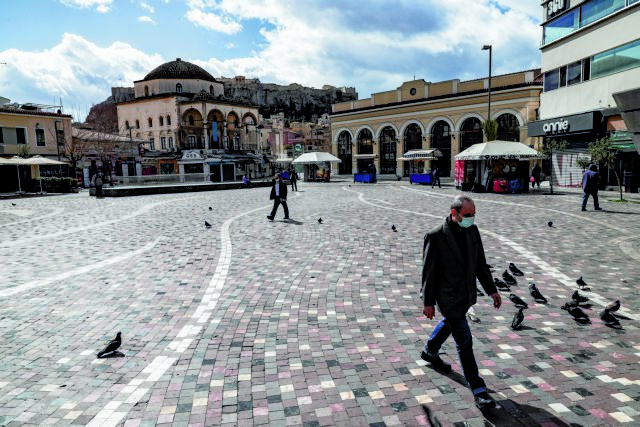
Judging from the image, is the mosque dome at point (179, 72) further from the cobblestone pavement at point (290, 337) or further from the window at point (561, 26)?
the cobblestone pavement at point (290, 337)

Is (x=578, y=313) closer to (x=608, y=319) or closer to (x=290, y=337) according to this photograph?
(x=608, y=319)

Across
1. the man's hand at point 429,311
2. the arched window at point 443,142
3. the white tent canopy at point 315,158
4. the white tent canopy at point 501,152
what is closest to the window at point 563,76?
the white tent canopy at point 501,152

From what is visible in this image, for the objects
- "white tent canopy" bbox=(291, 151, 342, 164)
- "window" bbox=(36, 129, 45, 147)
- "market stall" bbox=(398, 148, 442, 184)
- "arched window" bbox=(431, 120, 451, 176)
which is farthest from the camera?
"arched window" bbox=(431, 120, 451, 176)

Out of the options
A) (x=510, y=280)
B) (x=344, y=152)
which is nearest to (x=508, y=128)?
(x=344, y=152)

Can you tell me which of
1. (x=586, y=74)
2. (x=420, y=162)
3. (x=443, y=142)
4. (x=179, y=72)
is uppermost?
(x=179, y=72)

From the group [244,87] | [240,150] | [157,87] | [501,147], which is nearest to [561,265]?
[501,147]

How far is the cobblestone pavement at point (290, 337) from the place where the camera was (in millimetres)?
3590

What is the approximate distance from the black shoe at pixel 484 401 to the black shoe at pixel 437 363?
64 centimetres

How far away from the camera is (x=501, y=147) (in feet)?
76.6

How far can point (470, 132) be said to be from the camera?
4356 centimetres

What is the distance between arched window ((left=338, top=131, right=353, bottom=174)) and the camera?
56031 millimetres

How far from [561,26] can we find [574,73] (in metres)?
3.50

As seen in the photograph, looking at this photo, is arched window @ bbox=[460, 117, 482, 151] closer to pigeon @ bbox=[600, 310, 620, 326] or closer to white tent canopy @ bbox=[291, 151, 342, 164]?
white tent canopy @ bbox=[291, 151, 342, 164]

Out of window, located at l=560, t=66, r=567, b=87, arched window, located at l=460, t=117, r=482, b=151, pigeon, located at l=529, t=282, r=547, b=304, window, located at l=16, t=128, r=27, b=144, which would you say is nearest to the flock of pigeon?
pigeon, located at l=529, t=282, r=547, b=304
